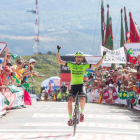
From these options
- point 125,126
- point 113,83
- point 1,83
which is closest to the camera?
point 125,126

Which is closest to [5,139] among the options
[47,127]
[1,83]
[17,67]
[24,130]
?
[24,130]

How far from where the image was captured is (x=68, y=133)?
11.1m

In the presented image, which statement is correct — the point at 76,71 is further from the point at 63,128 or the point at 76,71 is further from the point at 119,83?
the point at 119,83

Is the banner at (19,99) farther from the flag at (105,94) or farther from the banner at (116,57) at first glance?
the banner at (116,57)

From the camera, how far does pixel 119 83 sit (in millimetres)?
22516

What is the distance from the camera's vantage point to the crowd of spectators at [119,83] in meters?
18.2

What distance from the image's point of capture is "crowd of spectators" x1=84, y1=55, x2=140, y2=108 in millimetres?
18188

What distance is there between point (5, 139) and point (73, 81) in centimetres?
281

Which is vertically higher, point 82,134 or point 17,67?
point 17,67

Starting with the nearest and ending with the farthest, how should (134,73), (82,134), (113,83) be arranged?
1. (82,134)
2. (134,73)
3. (113,83)

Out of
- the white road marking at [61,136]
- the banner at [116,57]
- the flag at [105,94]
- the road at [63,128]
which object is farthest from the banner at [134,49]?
the white road marking at [61,136]

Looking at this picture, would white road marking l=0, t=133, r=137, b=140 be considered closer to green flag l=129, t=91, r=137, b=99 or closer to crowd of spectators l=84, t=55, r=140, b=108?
crowd of spectators l=84, t=55, r=140, b=108

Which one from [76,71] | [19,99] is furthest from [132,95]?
[76,71]

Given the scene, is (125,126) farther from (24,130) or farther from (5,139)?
(5,139)
